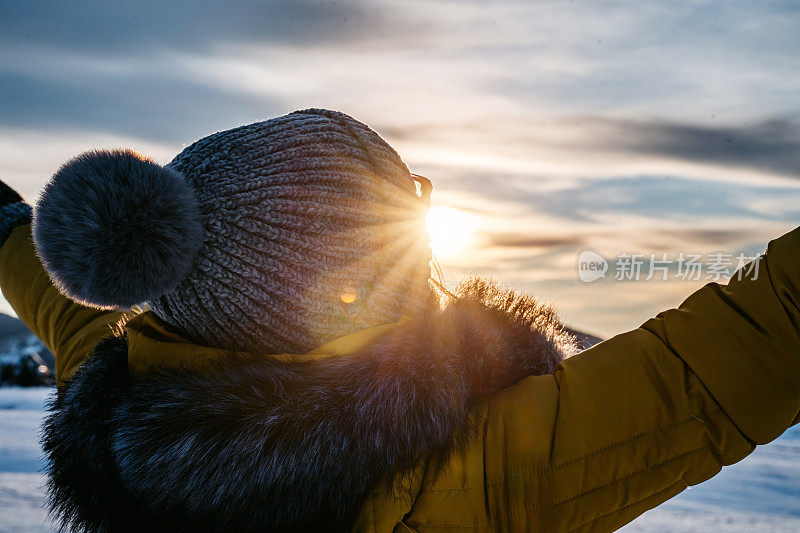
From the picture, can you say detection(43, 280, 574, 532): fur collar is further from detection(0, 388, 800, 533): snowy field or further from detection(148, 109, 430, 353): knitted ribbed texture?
detection(0, 388, 800, 533): snowy field

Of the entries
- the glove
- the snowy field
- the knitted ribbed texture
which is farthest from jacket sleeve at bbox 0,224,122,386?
the snowy field

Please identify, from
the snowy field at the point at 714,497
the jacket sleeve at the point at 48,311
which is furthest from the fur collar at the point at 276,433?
the snowy field at the point at 714,497

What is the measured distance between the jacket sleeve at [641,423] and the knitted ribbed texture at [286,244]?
39 centimetres

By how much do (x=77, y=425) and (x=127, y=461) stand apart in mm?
227

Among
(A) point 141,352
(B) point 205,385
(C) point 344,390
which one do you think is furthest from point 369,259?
(A) point 141,352

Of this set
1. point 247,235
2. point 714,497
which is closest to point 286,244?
point 247,235

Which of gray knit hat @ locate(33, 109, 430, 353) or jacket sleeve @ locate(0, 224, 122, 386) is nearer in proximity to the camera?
gray knit hat @ locate(33, 109, 430, 353)

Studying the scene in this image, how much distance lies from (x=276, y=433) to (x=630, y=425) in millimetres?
686

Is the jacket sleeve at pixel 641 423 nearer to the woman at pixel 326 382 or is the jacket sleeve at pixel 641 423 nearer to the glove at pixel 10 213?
the woman at pixel 326 382

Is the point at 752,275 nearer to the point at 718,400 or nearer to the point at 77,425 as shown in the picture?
the point at 718,400

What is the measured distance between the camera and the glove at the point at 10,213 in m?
2.30

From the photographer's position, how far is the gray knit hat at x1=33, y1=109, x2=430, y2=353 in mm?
1092

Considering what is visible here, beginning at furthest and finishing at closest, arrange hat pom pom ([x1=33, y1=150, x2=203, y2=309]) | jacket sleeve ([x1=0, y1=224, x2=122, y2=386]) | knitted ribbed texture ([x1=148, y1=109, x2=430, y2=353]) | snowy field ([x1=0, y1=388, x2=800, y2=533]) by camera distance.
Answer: snowy field ([x1=0, y1=388, x2=800, y2=533]), jacket sleeve ([x1=0, y1=224, x2=122, y2=386]), knitted ribbed texture ([x1=148, y1=109, x2=430, y2=353]), hat pom pom ([x1=33, y1=150, x2=203, y2=309])

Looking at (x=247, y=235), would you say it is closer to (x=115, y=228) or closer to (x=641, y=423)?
(x=115, y=228)
